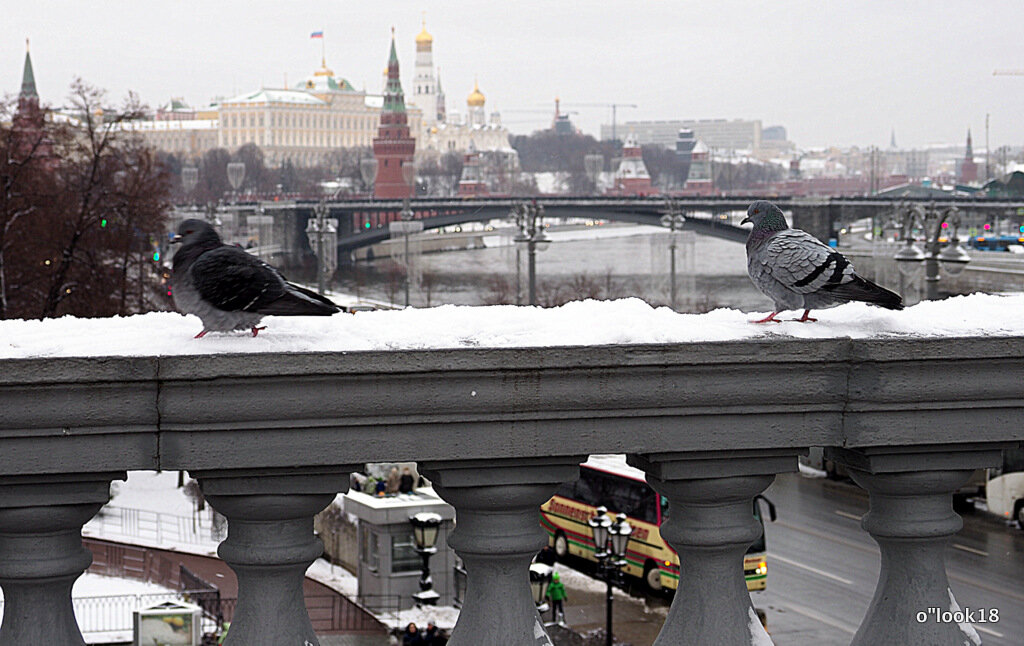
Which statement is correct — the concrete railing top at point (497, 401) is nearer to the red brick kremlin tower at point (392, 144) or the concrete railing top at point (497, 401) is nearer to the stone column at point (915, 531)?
the stone column at point (915, 531)

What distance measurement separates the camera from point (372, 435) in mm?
2256

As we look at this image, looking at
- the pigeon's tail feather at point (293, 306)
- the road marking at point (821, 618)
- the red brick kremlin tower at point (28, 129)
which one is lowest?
the road marking at point (821, 618)

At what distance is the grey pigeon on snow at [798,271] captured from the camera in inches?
112

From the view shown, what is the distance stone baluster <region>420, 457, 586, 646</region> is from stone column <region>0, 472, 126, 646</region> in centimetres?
58

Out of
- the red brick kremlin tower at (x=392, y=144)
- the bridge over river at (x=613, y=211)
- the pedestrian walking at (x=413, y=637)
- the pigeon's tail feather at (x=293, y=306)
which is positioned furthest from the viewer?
the red brick kremlin tower at (x=392, y=144)

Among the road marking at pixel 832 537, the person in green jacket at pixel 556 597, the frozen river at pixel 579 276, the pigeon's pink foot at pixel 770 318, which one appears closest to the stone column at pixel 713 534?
the pigeon's pink foot at pixel 770 318

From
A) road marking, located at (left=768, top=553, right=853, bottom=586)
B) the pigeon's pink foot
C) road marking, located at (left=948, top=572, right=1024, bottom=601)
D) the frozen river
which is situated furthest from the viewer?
the frozen river

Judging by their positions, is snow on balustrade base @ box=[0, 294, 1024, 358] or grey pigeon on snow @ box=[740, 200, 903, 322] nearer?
snow on balustrade base @ box=[0, 294, 1024, 358]

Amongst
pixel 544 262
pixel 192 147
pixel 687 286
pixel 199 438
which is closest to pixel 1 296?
pixel 199 438

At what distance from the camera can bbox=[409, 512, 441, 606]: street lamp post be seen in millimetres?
12992

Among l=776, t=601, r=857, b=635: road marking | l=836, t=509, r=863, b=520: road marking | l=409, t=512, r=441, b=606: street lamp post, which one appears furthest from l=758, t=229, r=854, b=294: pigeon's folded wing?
l=836, t=509, r=863, b=520: road marking

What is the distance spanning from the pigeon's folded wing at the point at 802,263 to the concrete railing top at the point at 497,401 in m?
0.52

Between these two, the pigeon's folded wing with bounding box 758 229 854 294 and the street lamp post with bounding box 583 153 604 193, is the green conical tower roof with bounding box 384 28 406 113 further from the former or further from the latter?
the pigeon's folded wing with bounding box 758 229 854 294

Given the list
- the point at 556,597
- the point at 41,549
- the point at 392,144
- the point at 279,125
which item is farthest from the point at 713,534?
the point at 279,125
